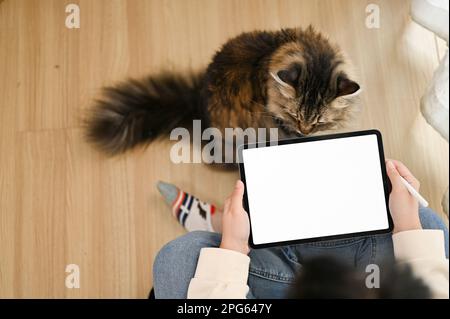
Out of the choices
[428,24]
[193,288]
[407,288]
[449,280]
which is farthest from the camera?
[428,24]

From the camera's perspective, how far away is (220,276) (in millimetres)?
785

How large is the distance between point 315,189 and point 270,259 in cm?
18

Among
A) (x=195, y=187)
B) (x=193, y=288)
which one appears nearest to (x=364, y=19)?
(x=195, y=187)

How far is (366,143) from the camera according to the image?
861 mm

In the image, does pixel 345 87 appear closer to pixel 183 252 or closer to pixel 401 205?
pixel 401 205

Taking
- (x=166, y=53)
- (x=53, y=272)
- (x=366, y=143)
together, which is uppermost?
(x=166, y=53)

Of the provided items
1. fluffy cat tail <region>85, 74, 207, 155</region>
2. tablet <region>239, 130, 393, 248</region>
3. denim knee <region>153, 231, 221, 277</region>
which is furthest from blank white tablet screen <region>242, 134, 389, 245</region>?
fluffy cat tail <region>85, 74, 207, 155</region>

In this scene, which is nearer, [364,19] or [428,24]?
[428,24]

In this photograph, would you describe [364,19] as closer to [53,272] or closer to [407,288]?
[407,288]

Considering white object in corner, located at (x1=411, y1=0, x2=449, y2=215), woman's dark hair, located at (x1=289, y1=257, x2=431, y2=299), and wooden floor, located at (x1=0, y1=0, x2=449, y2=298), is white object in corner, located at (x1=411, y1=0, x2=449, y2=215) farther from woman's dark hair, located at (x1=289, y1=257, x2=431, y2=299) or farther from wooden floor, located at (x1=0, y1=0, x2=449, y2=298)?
woman's dark hair, located at (x1=289, y1=257, x2=431, y2=299)

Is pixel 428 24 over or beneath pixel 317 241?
over

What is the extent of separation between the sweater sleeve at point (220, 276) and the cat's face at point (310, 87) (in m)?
0.42

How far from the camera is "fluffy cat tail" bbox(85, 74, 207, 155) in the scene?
3.71ft

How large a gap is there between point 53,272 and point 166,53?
2.43 ft
